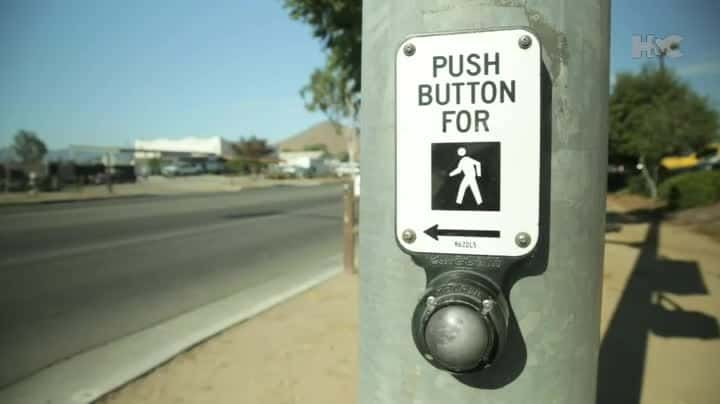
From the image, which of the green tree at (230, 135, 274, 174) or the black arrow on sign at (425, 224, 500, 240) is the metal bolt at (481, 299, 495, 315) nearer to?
the black arrow on sign at (425, 224, 500, 240)

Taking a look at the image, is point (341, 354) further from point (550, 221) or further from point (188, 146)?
point (188, 146)

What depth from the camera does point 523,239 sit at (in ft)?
3.05

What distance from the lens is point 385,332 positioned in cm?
107

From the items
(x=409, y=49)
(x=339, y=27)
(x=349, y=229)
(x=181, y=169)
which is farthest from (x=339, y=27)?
(x=181, y=169)

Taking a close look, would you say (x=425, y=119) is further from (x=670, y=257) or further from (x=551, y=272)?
(x=670, y=257)

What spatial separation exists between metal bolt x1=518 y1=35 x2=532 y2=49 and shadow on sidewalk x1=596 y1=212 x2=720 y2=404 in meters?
2.96

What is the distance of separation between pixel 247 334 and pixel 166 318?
1.19 meters

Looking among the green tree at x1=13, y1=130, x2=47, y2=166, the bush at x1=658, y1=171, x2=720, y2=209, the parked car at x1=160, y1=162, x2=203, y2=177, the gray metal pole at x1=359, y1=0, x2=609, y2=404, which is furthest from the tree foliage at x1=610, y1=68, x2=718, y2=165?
the green tree at x1=13, y1=130, x2=47, y2=166

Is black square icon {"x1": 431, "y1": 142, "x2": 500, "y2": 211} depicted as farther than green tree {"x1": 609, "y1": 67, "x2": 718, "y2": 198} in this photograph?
No

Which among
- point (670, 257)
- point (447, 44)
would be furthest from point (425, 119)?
point (670, 257)

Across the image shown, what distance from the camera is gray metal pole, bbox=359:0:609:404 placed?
3.10ft

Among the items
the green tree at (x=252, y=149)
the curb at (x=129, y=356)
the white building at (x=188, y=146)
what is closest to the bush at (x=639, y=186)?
the curb at (x=129, y=356)

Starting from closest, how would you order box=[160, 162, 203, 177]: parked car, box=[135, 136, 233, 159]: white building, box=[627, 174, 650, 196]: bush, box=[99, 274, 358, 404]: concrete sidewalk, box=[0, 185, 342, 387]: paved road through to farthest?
box=[99, 274, 358, 404]: concrete sidewalk → box=[0, 185, 342, 387]: paved road → box=[627, 174, 650, 196]: bush → box=[160, 162, 203, 177]: parked car → box=[135, 136, 233, 159]: white building

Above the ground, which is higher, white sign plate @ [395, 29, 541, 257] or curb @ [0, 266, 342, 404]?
white sign plate @ [395, 29, 541, 257]
